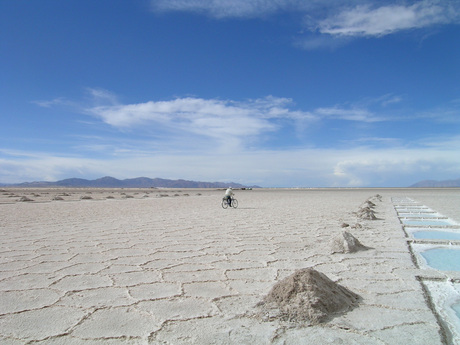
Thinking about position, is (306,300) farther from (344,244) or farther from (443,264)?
(443,264)

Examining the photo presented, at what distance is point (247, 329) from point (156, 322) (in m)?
0.64

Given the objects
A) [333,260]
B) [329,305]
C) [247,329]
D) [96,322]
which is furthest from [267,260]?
[96,322]

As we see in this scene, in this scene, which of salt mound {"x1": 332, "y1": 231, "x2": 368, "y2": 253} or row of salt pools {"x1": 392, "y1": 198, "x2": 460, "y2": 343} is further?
salt mound {"x1": 332, "y1": 231, "x2": 368, "y2": 253}

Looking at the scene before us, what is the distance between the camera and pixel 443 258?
15.0ft

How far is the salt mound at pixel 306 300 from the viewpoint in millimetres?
2470

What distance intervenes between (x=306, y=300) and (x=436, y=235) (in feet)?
16.9

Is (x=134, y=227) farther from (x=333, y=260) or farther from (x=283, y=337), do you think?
(x=283, y=337)

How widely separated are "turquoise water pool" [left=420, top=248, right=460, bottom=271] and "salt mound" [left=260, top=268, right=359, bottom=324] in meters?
1.91

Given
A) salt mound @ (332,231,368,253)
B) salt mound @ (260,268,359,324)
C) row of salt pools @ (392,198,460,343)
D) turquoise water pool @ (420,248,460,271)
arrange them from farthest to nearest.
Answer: salt mound @ (332,231,368,253)
turquoise water pool @ (420,248,460,271)
row of salt pools @ (392,198,460,343)
salt mound @ (260,268,359,324)

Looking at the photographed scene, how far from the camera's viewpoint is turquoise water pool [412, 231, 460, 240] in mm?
6184

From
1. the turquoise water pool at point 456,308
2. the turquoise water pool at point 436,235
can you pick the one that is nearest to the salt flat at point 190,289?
the turquoise water pool at point 456,308

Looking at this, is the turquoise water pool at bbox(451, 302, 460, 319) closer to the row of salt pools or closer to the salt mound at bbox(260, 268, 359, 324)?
the row of salt pools

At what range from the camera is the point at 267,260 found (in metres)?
4.33

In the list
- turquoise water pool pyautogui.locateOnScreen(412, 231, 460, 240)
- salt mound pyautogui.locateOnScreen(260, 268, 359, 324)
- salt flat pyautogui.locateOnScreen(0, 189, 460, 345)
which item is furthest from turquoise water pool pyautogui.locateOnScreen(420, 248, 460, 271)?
salt mound pyautogui.locateOnScreen(260, 268, 359, 324)
